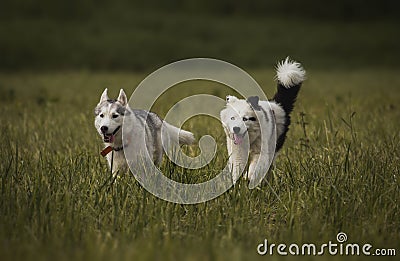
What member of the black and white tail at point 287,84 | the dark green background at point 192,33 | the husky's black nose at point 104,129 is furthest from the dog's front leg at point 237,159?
the dark green background at point 192,33

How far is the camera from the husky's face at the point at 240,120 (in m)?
5.57

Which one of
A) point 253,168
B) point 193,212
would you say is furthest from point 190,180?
point 253,168

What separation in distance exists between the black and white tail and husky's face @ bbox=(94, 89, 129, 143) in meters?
1.60

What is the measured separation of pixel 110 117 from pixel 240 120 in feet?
3.83

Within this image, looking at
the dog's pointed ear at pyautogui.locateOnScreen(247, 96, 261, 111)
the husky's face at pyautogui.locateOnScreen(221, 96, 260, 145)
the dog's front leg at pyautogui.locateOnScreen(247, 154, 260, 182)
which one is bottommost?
the dog's front leg at pyautogui.locateOnScreen(247, 154, 260, 182)

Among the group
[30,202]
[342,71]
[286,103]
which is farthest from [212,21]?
[30,202]

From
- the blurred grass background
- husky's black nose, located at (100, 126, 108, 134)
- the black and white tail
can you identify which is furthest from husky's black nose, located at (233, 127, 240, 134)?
husky's black nose, located at (100, 126, 108, 134)

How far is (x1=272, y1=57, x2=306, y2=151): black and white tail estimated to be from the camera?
247 inches

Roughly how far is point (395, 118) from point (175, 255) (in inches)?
256

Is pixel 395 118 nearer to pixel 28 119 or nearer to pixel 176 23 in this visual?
pixel 28 119

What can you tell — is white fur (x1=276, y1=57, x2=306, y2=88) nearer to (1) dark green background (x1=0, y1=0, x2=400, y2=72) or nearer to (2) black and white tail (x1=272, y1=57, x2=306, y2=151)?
(2) black and white tail (x1=272, y1=57, x2=306, y2=151)

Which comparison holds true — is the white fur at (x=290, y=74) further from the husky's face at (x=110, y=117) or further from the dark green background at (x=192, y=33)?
the dark green background at (x=192, y=33)

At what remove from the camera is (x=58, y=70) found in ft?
76.2

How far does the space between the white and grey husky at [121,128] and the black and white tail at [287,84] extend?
1259mm
